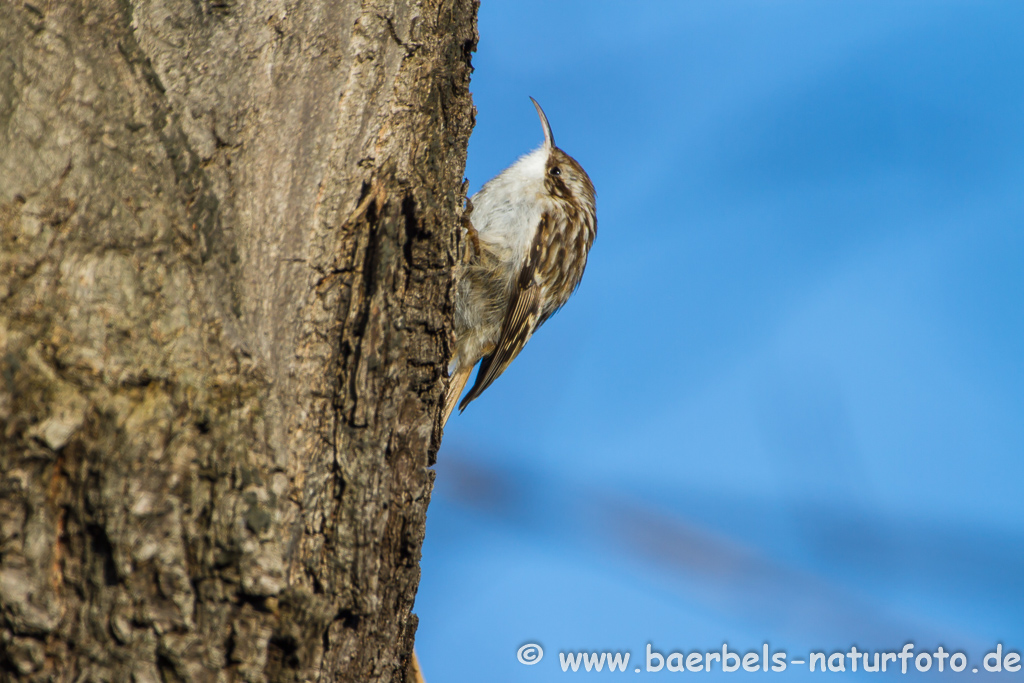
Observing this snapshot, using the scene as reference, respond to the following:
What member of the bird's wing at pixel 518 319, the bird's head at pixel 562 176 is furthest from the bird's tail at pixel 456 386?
the bird's head at pixel 562 176

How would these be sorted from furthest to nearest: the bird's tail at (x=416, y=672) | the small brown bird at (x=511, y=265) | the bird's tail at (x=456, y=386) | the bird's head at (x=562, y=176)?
the bird's head at (x=562, y=176)
the small brown bird at (x=511, y=265)
the bird's tail at (x=456, y=386)
the bird's tail at (x=416, y=672)

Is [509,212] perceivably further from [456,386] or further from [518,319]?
[456,386]

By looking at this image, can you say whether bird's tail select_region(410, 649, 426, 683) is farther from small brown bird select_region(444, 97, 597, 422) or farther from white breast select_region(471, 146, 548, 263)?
white breast select_region(471, 146, 548, 263)

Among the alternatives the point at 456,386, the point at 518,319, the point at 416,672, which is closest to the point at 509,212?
the point at 518,319

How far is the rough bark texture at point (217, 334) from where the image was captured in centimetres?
113

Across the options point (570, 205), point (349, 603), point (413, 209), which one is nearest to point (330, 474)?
point (349, 603)

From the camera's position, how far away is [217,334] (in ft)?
4.15

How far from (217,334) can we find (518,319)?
6.67 ft

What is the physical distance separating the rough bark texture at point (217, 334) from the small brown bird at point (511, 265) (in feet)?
4.70

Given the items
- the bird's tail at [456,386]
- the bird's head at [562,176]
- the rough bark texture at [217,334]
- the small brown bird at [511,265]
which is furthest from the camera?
the bird's head at [562,176]

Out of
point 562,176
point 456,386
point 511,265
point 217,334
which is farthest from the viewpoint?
point 562,176

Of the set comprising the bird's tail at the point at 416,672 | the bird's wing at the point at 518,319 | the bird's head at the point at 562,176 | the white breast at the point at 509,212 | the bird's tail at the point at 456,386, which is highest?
the bird's head at the point at 562,176

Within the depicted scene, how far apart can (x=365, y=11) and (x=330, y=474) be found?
0.88 metres

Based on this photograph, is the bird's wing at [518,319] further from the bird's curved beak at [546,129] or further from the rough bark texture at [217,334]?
the rough bark texture at [217,334]
